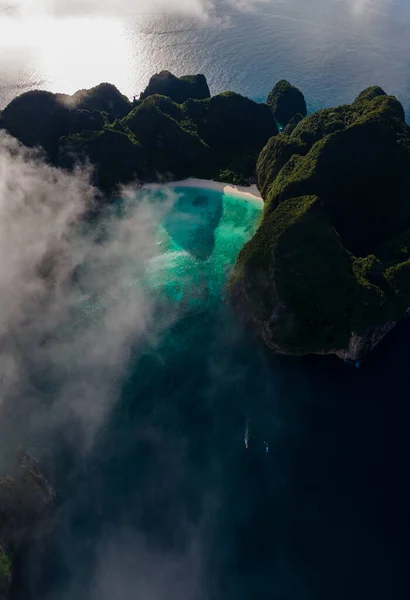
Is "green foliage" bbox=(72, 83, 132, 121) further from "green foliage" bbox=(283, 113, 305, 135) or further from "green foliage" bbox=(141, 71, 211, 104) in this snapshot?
"green foliage" bbox=(283, 113, 305, 135)

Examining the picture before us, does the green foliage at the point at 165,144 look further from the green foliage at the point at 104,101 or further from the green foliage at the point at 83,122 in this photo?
the green foliage at the point at 104,101

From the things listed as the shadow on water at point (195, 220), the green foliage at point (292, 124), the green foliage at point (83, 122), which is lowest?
the shadow on water at point (195, 220)

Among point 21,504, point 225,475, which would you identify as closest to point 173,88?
point 225,475

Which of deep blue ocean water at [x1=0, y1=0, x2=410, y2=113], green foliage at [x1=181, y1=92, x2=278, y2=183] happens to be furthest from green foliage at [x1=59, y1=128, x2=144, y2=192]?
deep blue ocean water at [x1=0, y1=0, x2=410, y2=113]

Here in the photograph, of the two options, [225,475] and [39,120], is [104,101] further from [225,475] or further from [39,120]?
[225,475]

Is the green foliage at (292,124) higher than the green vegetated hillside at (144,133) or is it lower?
higher

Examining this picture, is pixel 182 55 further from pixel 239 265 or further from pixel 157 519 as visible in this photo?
pixel 157 519

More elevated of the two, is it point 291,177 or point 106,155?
point 291,177

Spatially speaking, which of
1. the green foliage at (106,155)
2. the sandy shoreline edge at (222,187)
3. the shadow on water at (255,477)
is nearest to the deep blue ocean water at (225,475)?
the shadow on water at (255,477)
